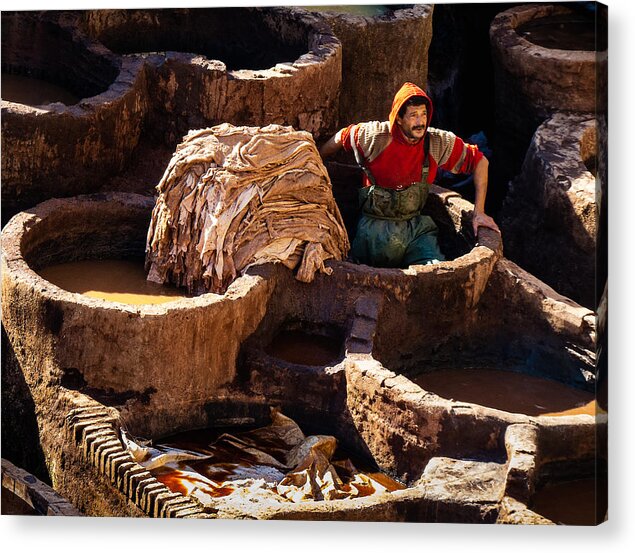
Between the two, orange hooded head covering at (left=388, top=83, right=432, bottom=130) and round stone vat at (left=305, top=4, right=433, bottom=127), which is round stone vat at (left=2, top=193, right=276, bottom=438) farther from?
round stone vat at (left=305, top=4, right=433, bottom=127)

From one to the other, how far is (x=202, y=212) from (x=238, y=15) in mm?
2076

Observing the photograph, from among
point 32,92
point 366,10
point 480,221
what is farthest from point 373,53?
point 32,92

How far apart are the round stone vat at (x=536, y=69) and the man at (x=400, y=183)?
1392 mm

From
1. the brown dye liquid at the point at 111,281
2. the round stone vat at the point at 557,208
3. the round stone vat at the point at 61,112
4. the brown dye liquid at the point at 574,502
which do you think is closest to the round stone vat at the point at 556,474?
the brown dye liquid at the point at 574,502

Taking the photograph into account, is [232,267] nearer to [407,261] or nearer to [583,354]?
[407,261]

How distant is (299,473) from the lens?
961cm

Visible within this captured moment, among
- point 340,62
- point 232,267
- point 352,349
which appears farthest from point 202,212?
point 340,62

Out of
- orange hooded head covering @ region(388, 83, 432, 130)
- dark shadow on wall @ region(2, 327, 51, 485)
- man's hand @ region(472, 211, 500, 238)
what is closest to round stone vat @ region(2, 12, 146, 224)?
dark shadow on wall @ region(2, 327, 51, 485)

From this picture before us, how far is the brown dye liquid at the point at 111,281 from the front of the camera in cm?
1040

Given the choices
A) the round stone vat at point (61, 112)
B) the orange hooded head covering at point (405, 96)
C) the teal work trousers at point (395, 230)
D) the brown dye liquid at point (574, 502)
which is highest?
the orange hooded head covering at point (405, 96)

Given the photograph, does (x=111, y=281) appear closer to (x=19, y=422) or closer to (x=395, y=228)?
(x=19, y=422)

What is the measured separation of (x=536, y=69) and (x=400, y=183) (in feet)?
6.14

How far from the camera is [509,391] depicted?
10.2m

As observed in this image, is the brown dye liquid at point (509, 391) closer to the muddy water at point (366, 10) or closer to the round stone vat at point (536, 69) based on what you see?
the round stone vat at point (536, 69)
